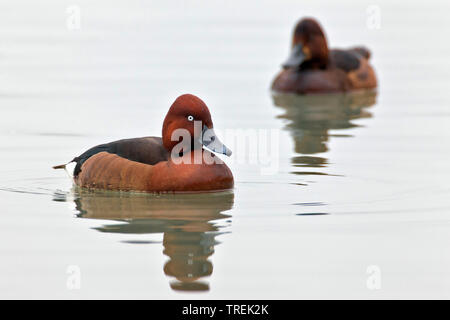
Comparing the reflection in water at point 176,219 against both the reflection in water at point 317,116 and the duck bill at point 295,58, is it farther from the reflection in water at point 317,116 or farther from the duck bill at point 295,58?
the duck bill at point 295,58

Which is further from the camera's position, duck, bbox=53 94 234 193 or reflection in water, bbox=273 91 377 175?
reflection in water, bbox=273 91 377 175

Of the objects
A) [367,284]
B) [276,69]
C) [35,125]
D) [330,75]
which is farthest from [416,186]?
[276,69]

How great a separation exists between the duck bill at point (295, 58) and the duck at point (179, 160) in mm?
7126

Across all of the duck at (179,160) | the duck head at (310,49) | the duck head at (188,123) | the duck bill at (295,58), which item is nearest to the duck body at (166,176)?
the duck at (179,160)

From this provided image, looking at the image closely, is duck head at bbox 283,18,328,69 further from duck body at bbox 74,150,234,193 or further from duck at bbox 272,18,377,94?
duck body at bbox 74,150,234,193

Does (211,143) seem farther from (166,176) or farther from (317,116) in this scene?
(317,116)

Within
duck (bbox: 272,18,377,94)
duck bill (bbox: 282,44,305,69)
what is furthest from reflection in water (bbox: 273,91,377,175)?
duck bill (bbox: 282,44,305,69)

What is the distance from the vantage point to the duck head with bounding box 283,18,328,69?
1728 cm

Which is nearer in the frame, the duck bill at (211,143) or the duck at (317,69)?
the duck bill at (211,143)

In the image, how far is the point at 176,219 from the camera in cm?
902

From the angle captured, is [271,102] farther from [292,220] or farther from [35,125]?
[292,220]

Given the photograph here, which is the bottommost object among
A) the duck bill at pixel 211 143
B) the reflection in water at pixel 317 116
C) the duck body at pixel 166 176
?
the reflection in water at pixel 317 116

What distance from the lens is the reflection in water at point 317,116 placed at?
12.2 m

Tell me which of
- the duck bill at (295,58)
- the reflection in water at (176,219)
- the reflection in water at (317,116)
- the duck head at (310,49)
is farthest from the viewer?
the duck head at (310,49)
